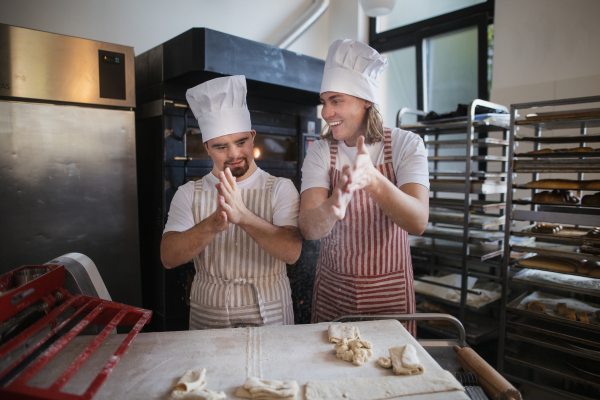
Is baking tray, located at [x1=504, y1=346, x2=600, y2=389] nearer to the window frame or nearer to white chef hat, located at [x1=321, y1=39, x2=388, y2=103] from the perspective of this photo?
white chef hat, located at [x1=321, y1=39, x2=388, y2=103]

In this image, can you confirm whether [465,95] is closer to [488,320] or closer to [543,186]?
[543,186]

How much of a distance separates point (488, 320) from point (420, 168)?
6.92 feet

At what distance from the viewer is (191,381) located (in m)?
0.90

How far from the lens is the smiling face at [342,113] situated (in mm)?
1420

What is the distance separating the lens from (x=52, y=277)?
1.09m

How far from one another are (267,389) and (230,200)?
0.57 metres

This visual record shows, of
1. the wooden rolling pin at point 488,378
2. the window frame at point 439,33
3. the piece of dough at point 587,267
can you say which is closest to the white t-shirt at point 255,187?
the wooden rolling pin at point 488,378

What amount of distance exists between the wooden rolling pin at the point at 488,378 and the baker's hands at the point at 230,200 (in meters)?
0.80

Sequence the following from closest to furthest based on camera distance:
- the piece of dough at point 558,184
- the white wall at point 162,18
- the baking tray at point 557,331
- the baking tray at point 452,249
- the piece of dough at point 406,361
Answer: the piece of dough at point 406,361 < the baking tray at point 557,331 < the piece of dough at point 558,184 < the white wall at point 162,18 < the baking tray at point 452,249

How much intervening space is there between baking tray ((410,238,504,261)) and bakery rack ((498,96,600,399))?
16 cm

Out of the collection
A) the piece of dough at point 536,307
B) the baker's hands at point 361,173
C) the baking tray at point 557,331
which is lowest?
the baking tray at point 557,331

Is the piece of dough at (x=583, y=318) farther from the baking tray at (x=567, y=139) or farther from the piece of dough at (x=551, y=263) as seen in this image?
the baking tray at (x=567, y=139)

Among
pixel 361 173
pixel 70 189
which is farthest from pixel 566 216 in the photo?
pixel 70 189

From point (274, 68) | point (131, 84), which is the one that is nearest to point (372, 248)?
point (274, 68)
